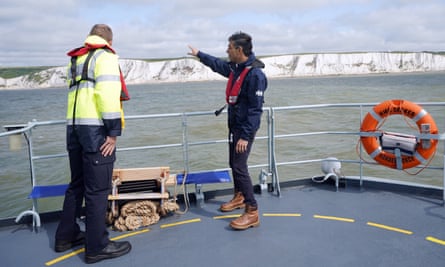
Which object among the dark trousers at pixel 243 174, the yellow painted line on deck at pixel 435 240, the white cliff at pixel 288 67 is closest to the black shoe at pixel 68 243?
the dark trousers at pixel 243 174

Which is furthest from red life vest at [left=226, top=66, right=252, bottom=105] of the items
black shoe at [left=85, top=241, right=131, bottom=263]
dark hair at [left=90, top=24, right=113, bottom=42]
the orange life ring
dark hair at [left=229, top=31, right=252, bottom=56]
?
the orange life ring

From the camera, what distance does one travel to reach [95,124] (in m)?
2.41

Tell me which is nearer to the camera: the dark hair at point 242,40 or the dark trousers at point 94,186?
the dark trousers at point 94,186

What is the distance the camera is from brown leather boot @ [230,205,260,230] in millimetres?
2943

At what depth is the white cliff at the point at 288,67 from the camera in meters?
112

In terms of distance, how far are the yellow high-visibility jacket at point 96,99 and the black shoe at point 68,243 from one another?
0.78m

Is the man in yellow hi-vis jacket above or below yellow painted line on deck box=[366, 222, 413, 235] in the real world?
above

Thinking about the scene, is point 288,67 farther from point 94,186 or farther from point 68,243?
point 94,186

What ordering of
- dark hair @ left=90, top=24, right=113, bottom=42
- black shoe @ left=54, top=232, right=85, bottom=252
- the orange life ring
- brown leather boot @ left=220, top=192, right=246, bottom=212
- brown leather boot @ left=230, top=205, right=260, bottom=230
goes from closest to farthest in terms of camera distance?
1. dark hair @ left=90, top=24, right=113, bottom=42
2. black shoe @ left=54, top=232, right=85, bottom=252
3. brown leather boot @ left=230, top=205, right=260, bottom=230
4. brown leather boot @ left=220, top=192, right=246, bottom=212
5. the orange life ring

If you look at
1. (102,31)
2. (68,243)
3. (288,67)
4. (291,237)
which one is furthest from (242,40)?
(288,67)

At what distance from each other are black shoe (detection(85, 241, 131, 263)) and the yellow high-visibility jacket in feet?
2.29

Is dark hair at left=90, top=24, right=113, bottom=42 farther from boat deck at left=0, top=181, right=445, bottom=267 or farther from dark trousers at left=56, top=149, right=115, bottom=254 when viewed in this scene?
boat deck at left=0, top=181, right=445, bottom=267

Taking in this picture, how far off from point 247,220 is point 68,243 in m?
1.32

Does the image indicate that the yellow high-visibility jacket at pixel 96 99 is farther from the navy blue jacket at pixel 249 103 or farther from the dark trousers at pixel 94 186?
the navy blue jacket at pixel 249 103
